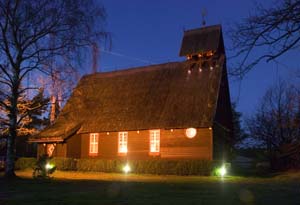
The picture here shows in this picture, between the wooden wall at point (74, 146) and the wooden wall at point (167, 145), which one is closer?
the wooden wall at point (167, 145)

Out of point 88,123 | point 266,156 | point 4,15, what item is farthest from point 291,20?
point 266,156

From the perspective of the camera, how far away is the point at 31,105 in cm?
2692

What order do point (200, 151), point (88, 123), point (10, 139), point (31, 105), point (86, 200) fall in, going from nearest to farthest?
point (86, 200)
point (10, 139)
point (31, 105)
point (200, 151)
point (88, 123)

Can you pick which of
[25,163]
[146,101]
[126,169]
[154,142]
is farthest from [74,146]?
[154,142]

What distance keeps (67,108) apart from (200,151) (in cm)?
1451

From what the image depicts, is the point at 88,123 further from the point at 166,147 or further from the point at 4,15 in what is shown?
the point at 4,15

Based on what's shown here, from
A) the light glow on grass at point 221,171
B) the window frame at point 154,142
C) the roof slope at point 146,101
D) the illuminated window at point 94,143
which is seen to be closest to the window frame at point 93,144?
the illuminated window at point 94,143

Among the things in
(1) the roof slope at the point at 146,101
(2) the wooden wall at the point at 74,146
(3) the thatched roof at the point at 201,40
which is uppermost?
(3) the thatched roof at the point at 201,40

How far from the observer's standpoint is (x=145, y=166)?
100.0 ft

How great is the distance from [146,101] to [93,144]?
254 inches

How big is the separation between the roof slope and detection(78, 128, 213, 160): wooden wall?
79cm

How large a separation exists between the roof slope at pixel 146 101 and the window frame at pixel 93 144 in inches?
31.7

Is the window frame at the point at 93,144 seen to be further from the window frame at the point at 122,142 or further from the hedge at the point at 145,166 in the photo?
the hedge at the point at 145,166

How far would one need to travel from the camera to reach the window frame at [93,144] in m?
35.7
